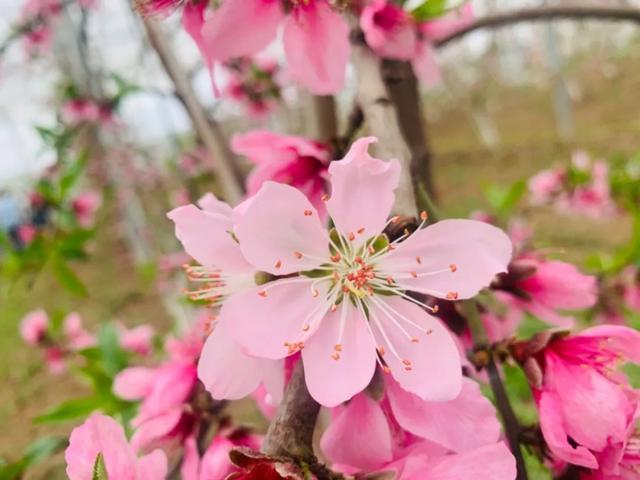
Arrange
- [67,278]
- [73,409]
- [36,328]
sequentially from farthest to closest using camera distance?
[36,328]
[67,278]
[73,409]

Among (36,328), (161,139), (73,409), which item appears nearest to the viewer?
(73,409)

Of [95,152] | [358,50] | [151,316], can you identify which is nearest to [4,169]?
[151,316]

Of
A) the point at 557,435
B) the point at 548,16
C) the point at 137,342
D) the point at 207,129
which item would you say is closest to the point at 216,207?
the point at 557,435

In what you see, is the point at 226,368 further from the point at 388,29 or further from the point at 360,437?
the point at 388,29

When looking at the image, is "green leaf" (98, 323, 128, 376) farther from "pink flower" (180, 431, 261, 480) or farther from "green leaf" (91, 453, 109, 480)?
"green leaf" (91, 453, 109, 480)

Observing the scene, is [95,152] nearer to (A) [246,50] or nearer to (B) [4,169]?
(A) [246,50]

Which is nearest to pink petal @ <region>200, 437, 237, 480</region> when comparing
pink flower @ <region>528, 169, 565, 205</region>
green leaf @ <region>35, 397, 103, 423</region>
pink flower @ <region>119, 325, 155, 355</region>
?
green leaf @ <region>35, 397, 103, 423</region>

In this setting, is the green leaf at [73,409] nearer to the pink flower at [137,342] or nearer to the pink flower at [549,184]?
the pink flower at [137,342]
